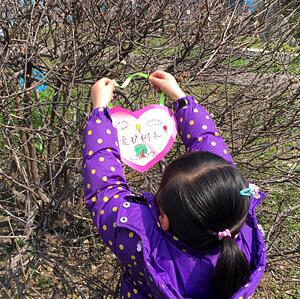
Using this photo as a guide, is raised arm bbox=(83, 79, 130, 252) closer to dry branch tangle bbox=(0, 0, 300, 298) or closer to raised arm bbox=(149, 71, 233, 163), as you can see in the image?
raised arm bbox=(149, 71, 233, 163)

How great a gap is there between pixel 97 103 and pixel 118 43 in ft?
3.04

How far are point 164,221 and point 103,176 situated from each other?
0.78 feet

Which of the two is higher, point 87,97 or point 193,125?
point 193,125

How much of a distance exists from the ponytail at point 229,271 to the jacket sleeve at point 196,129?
0.38 m

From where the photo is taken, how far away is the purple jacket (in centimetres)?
117

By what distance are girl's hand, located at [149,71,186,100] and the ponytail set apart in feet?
1.79

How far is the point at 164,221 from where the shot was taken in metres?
1.14

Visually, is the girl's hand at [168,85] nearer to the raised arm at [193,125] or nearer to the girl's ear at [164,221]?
the raised arm at [193,125]

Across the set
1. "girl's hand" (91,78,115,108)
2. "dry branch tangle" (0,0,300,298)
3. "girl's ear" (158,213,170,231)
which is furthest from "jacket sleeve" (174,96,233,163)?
"dry branch tangle" (0,0,300,298)

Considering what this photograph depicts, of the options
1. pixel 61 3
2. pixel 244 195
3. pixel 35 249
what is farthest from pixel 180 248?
pixel 61 3

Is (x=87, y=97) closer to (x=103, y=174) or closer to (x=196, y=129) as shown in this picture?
(x=196, y=129)

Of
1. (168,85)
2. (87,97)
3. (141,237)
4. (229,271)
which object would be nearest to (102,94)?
(168,85)

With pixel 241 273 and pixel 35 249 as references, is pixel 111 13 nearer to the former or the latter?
pixel 35 249

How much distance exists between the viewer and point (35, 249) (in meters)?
2.28
